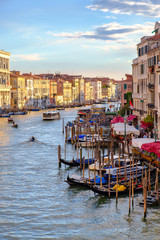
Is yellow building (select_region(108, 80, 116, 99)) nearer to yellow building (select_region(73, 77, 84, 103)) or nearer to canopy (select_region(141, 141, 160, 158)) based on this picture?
yellow building (select_region(73, 77, 84, 103))

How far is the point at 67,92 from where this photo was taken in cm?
11675

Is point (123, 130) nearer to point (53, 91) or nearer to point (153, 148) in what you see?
point (153, 148)

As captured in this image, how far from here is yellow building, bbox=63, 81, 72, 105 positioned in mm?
114637

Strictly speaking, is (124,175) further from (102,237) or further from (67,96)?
(67,96)

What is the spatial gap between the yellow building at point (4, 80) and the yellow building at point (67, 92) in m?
41.8

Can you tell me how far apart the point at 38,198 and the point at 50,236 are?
361cm

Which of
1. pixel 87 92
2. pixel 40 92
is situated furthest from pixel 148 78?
pixel 87 92

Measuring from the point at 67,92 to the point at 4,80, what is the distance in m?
46.1

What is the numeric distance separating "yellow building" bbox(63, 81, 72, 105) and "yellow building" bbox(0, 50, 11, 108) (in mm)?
41809

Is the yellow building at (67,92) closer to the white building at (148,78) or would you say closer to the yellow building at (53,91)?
the yellow building at (53,91)

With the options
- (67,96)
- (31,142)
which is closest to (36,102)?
(67,96)

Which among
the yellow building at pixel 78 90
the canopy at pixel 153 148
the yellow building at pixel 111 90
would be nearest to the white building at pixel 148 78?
the canopy at pixel 153 148

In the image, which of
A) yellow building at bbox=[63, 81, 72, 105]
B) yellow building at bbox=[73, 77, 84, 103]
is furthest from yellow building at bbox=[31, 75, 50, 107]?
yellow building at bbox=[73, 77, 84, 103]

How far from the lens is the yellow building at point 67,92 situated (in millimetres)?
114637
